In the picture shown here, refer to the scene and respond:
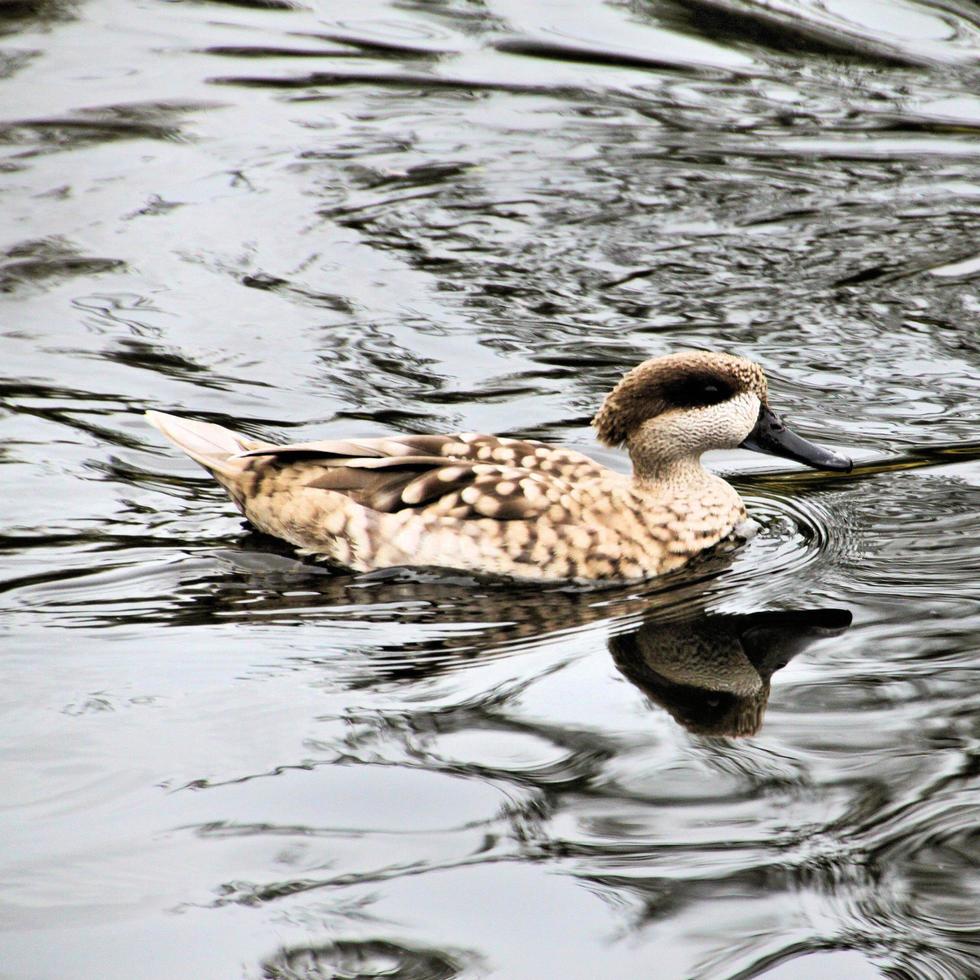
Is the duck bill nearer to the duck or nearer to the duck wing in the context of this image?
the duck

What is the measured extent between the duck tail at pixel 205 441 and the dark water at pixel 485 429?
1.06 feet

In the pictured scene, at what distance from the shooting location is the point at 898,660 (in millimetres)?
6199

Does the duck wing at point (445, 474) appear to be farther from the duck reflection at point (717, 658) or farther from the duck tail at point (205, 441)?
the duck reflection at point (717, 658)

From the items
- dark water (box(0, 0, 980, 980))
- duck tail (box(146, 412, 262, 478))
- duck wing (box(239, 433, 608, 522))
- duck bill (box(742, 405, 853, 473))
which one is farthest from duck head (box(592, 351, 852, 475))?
duck tail (box(146, 412, 262, 478))

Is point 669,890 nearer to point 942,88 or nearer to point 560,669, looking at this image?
point 560,669

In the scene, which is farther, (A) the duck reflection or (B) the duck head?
(B) the duck head

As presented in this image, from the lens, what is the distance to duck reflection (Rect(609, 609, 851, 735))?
19.4 ft

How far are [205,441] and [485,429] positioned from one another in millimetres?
1669

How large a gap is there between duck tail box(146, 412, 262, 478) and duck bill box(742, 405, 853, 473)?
7.54 feet

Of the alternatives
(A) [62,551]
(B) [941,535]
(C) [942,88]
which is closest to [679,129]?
(C) [942,88]

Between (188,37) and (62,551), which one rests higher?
(188,37)

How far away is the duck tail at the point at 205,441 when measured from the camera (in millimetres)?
7613

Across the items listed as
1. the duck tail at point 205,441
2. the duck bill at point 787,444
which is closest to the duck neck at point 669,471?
the duck bill at point 787,444

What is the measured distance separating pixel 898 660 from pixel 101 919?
3.07 metres
